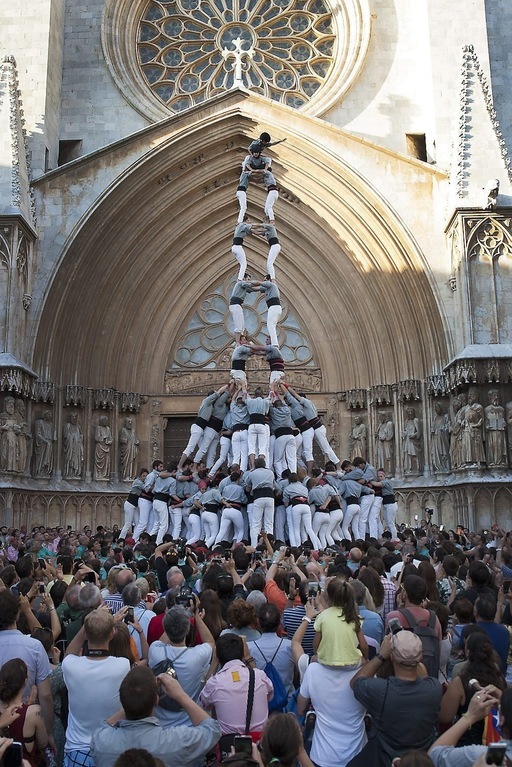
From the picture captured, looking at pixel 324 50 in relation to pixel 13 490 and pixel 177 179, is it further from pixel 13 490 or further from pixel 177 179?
pixel 13 490

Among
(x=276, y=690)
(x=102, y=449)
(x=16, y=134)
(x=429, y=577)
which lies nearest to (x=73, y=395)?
(x=102, y=449)

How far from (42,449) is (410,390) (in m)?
8.36

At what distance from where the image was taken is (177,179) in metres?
20.9

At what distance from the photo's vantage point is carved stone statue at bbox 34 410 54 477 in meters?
18.8

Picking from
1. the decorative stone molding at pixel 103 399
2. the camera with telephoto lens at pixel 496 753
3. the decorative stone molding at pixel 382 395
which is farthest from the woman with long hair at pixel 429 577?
the decorative stone molding at pixel 103 399

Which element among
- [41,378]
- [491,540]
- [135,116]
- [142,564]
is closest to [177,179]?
[135,116]

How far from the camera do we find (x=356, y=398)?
20.5 m

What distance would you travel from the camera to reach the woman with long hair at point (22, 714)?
11.9 feet

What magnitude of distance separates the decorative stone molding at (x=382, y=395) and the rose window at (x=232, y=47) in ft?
26.8

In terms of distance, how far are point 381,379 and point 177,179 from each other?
6.94 m

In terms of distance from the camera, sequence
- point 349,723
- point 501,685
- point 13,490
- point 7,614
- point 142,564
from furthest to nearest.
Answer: point 13,490, point 142,564, point 7,614, point 349,723, point 501,685

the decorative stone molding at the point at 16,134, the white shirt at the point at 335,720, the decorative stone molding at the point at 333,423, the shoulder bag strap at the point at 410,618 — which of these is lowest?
the white shirt at the point at 335,720

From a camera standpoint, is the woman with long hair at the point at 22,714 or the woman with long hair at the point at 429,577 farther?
the woman with long hair at the point at 429,577

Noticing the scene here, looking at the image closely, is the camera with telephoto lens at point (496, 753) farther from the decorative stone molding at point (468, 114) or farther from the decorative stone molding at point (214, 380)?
the decorative stone molding at point (214, 380)
